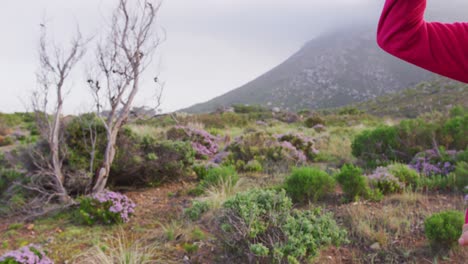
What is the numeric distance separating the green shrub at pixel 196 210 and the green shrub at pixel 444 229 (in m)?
2.64

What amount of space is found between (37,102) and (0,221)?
6.27 feet

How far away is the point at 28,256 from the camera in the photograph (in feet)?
11.9

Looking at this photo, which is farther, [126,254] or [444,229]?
[126,254]

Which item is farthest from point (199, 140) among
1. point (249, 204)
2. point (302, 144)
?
point (249, 204)

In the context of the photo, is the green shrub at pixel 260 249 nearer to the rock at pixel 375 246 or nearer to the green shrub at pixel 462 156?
the rock at pixel 375 246

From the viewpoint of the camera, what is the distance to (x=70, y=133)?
21.3ft

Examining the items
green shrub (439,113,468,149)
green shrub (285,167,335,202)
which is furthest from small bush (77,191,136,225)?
green shrub (439,113,468,149)

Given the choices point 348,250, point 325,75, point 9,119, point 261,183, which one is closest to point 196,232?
point 348,250

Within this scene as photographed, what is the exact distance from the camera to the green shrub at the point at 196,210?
4.71 meters

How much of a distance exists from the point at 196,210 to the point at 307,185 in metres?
1.61

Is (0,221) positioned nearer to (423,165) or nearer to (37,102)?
(37,102)

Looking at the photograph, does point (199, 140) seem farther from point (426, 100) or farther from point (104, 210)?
point (426, 100)

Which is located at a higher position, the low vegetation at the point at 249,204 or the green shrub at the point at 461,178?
the low vegetation at the point at 249,204

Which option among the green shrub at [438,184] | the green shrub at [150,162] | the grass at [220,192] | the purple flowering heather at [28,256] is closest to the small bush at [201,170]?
the green shrub at [150,162]
